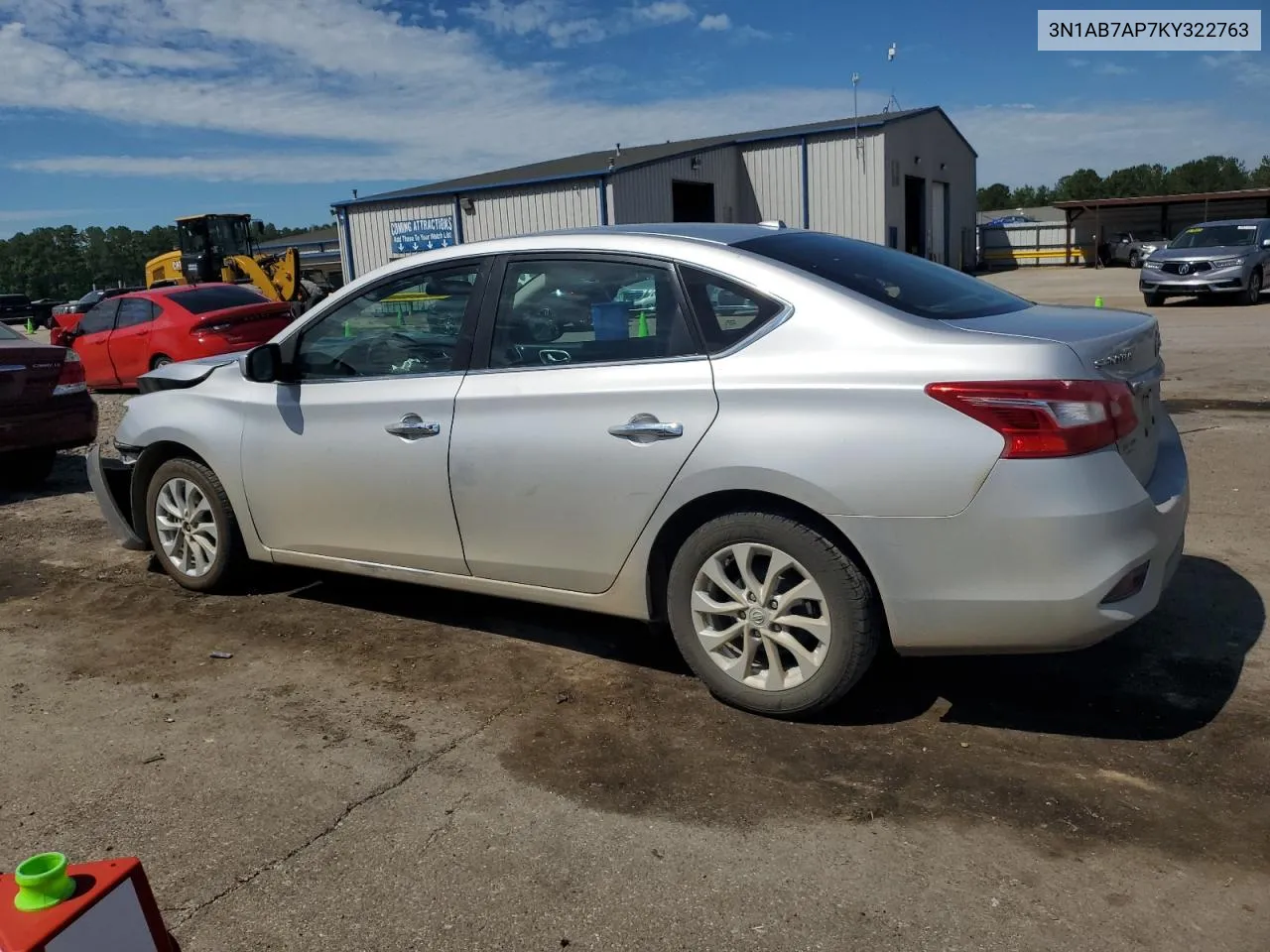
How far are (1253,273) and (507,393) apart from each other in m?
20.8

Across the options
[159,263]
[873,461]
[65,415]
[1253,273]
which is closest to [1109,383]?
[873,461]

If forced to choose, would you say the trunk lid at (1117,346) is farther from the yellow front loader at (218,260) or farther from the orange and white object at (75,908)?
the yellow front loader at (218,260)

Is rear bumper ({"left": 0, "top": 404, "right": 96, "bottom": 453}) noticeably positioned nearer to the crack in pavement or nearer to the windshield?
the crack in pavement

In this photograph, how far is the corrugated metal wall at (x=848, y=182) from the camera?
32.0 m

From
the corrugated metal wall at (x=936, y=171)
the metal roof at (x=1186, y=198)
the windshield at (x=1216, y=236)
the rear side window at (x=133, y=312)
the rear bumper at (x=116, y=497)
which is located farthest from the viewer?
the metal roof at (x=1186, y=198)

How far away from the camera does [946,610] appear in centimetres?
327

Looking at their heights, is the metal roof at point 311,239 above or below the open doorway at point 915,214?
above

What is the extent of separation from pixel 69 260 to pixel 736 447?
11741cm

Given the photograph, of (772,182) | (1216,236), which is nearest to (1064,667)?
(1216,236)

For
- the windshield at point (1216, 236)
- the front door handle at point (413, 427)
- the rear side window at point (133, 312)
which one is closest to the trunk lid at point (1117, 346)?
the front door handle at point (413, 427)

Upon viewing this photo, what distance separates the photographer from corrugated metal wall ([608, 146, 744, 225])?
27.3m

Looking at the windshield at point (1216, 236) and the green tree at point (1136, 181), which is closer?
the windshield at point (1216, 236)

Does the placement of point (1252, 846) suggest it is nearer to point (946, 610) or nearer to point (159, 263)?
point (946, 610)

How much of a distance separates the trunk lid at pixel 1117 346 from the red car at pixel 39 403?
23.0 ft
